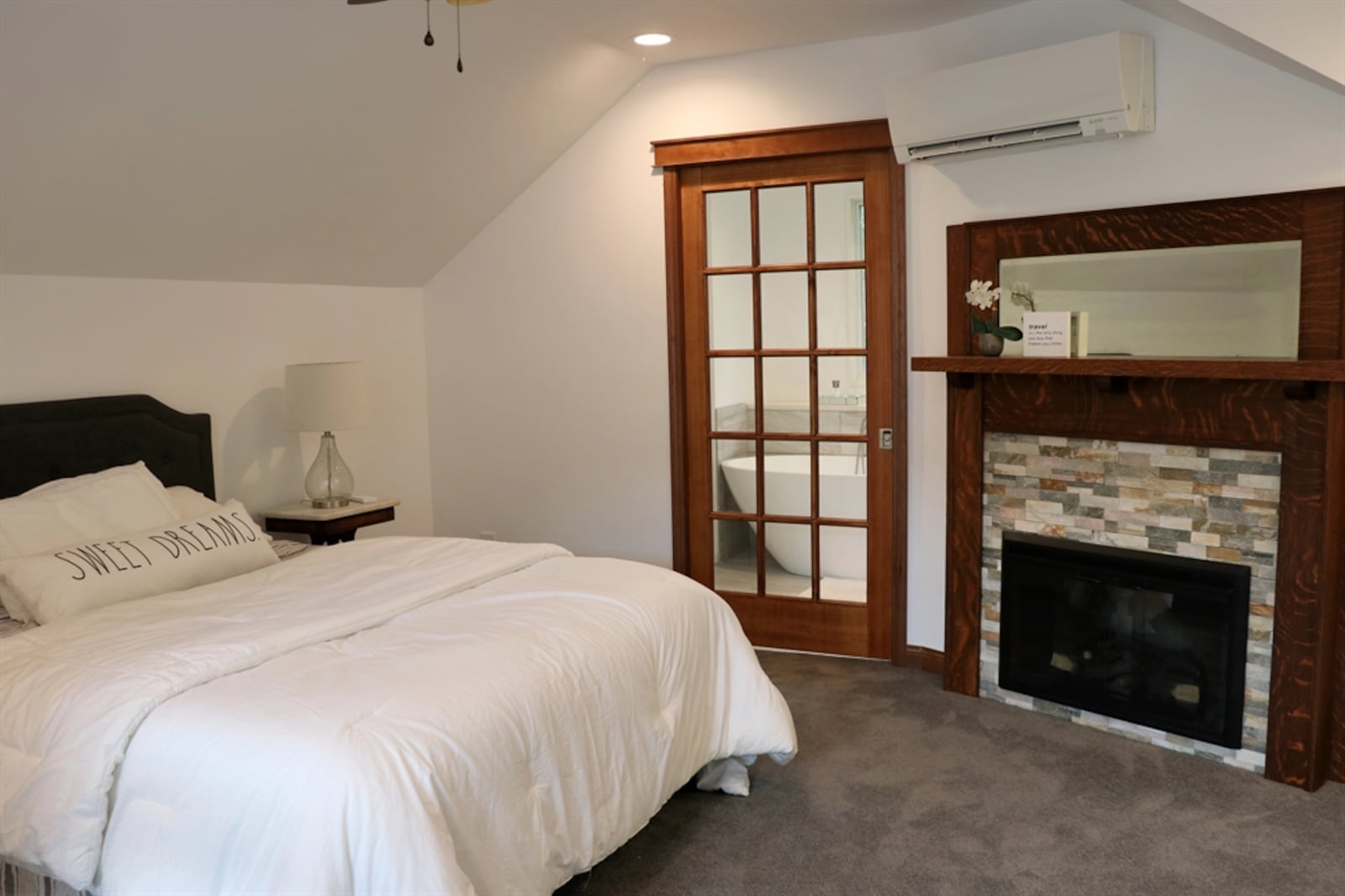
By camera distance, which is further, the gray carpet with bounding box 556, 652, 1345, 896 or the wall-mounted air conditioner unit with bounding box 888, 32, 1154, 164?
the wall-mounted air conditioner unit with bounding box 888, 32, 1154, 164

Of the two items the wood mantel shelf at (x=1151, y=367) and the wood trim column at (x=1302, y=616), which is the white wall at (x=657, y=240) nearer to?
the wood mantel shelf at (x=1151, y=367)

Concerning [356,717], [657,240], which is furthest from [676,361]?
[356,717]

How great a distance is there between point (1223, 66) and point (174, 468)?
147 inches

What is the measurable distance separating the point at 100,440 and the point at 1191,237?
358 centimetres

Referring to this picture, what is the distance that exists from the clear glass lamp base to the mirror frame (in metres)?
2.44

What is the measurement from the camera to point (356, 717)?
6.63 feet

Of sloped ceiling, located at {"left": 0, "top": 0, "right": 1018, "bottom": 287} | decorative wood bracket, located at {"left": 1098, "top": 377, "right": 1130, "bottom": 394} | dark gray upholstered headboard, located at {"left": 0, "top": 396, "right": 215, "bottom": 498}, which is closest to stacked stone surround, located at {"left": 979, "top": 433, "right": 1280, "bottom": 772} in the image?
decorative wood bracket, located at {"left": 1098, "top": 377, "right": 1130, "bottom": 394}

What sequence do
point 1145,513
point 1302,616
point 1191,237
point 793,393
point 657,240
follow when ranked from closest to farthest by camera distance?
point 1302,616, point 1191,237, point 1145,513, point 793,393, point 657,240

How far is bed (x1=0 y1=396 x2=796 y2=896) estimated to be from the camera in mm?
1890

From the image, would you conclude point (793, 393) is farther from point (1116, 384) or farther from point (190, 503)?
point (190, 503)

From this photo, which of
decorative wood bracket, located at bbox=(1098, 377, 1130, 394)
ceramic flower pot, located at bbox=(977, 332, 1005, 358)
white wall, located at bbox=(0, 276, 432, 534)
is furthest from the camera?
ceramic flower pot, located at bbox=(977, 332, 1005, 358)

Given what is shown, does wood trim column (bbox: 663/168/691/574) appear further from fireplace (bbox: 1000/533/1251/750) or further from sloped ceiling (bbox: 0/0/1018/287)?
fireplace (bbox: 1000/533/1251/750)

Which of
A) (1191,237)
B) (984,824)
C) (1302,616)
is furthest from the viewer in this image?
(1191,237)

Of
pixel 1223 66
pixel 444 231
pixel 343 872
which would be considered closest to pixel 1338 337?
pixel 1223 66
